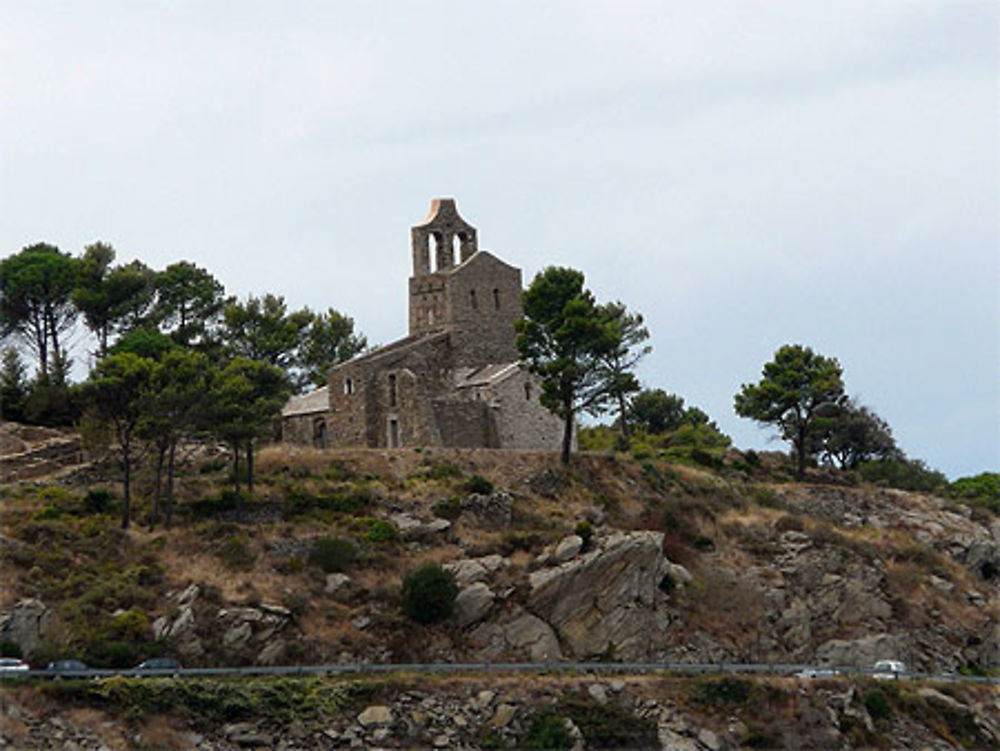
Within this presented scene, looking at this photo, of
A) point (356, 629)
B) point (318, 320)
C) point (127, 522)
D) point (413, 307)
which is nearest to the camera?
point (356, 629)

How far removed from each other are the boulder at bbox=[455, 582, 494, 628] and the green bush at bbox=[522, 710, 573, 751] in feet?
27.7

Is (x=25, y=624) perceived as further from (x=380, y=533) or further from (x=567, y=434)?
(x=567, y=434)

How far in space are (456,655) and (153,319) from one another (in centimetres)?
3743

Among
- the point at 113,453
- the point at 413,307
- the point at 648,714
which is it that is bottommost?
the point at 648,714

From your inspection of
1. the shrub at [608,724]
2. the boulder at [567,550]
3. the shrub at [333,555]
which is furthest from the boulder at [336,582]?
the shrub at [608,724]

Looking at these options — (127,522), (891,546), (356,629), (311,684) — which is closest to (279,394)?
(127,522)

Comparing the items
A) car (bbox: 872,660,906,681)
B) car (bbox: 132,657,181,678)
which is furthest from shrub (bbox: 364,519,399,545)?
car (bbox: 872,660,906,681)

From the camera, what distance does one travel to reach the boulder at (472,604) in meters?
62.9

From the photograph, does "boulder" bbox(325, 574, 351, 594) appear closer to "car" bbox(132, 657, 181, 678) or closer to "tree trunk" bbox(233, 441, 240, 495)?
"tree trunk" bbox(233, 441, 240, 495)

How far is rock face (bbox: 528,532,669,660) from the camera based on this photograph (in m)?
63.8

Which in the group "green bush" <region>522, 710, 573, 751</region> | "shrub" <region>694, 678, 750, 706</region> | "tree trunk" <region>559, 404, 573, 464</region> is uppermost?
"tree trunk" <region>559, 404, 573, 464</region>

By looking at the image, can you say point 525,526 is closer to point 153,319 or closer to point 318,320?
point 153,319

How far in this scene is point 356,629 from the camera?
6122cm

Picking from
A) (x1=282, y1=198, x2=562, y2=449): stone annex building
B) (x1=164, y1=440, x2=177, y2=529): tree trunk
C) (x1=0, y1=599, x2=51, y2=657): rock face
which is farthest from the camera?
(x1=282, y1=198, x2=562, y2=449): stone annex building
